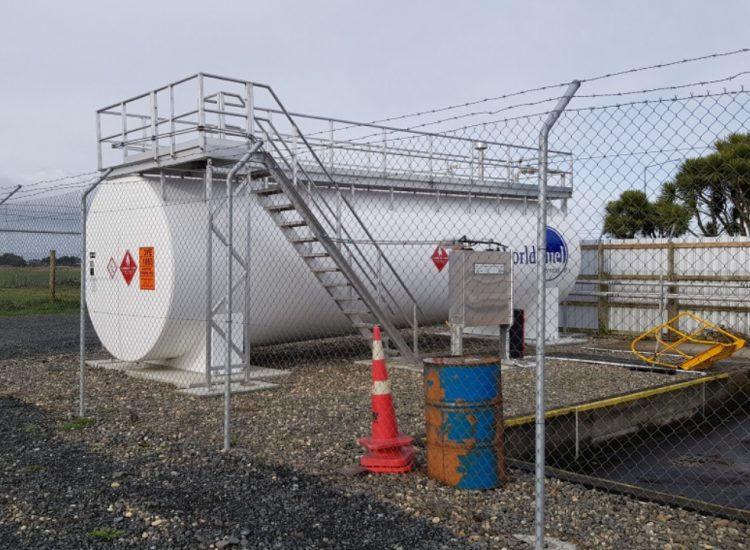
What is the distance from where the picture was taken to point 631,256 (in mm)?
Answer: 18297

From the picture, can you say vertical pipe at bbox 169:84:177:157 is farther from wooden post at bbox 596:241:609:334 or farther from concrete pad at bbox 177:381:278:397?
wooden post at bbox 596:241:609:334

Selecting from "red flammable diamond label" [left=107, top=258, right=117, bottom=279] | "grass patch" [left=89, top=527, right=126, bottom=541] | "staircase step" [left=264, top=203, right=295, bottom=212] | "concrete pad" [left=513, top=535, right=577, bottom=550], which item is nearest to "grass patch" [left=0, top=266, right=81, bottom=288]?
"red flammable diamond label" [left=107, top=258, right=117, bottom=279]

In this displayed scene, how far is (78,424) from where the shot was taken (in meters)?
8.49

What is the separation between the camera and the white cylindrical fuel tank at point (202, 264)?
1162cm

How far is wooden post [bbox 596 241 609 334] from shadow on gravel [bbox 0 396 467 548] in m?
13.3

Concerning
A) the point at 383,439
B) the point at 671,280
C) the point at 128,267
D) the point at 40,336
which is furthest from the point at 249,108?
the point at 671,280

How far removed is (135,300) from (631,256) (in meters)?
11.3

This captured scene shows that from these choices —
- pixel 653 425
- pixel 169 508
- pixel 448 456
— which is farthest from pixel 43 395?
pixel 653 425

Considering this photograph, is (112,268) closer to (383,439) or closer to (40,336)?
(40,336)

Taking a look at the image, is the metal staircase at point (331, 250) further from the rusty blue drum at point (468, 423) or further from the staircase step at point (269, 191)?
the rusty blue drum at point (468, 423)

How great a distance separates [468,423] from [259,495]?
1.63 metres

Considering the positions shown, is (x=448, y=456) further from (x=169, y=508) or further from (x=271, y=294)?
(x=271, y=294)

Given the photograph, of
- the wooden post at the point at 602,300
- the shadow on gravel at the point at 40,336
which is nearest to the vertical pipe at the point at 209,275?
the shadow on gravel at the point at 40,336

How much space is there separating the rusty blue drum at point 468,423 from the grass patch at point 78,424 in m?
4.24
